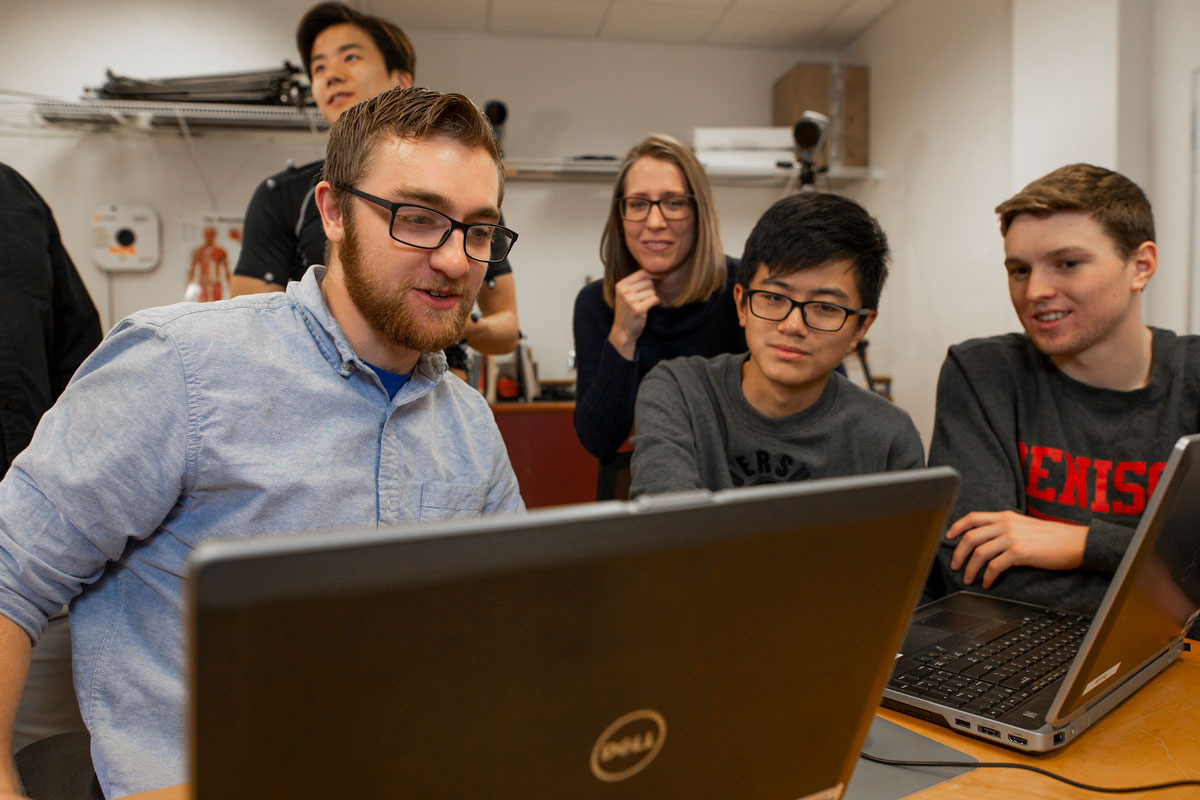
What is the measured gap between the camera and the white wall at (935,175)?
3.28 meters

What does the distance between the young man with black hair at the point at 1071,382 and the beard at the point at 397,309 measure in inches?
32.2

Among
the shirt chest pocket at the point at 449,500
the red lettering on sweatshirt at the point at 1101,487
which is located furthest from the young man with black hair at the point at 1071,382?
the shirt chest pocket at the point at 449,500

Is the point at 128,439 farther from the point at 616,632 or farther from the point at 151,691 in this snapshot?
the point at 616,632

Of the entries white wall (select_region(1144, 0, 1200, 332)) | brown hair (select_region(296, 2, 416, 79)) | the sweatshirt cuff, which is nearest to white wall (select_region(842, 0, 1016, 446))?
white wall (select_region(1144, 0, 1200, 332))

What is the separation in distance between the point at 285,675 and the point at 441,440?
2.51ft

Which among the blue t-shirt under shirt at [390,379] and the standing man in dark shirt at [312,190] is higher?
the standing man in dark shirt at [312,190]

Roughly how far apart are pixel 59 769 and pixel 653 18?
3.88 m

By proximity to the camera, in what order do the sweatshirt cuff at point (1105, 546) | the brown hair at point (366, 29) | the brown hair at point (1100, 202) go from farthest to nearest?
the brown hair at point (366, 29)
the brown hair at point (1100, 202)
the sweatshirt cuff at point (1105, 546)

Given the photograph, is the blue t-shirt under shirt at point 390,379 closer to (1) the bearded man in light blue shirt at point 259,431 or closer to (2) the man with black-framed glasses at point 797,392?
(1) the bearded man in light blue shirt at point 259,431

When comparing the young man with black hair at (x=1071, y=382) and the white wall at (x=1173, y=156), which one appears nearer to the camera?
the young man with black hair at (x=1071, y=382)

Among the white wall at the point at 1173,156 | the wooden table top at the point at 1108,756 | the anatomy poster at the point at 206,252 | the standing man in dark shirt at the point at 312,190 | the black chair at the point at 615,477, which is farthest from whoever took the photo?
the anatomy poster at the point at 206,252

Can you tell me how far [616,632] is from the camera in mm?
416

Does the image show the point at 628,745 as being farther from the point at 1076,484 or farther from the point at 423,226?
the point at 1076,484

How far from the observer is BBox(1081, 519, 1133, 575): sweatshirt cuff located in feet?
3.81
